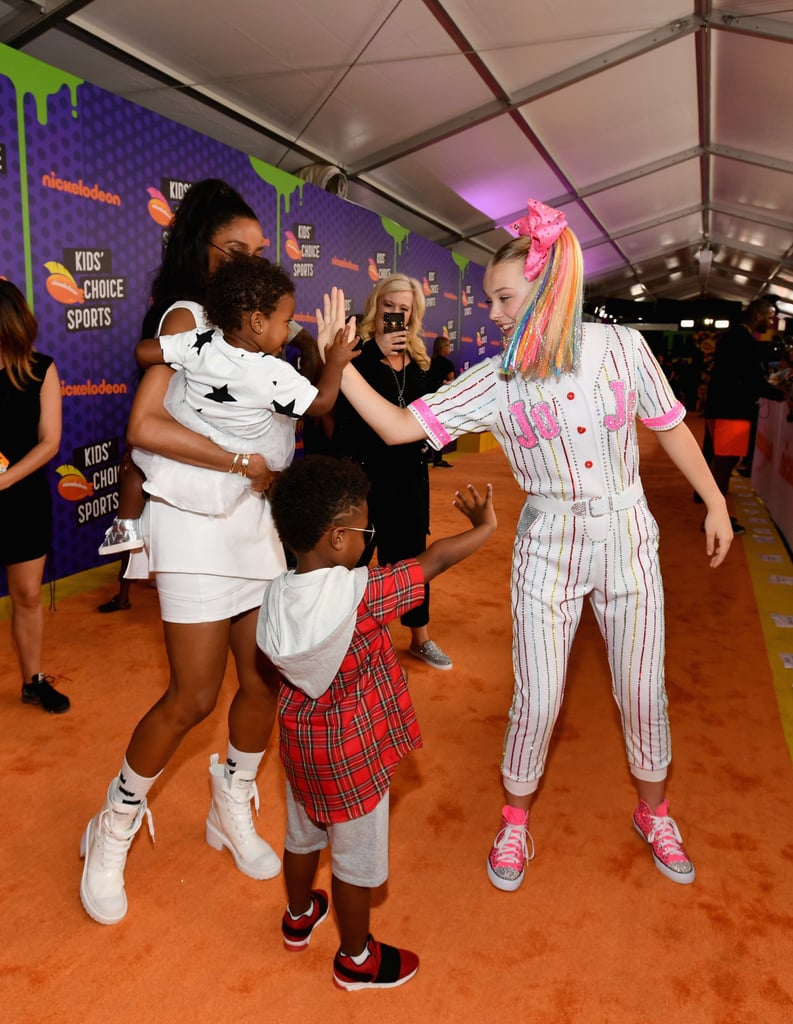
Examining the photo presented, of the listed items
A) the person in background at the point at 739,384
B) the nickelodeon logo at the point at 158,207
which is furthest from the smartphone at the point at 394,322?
the person in background at the point at 739,384

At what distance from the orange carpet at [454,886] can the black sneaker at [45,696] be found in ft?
0.13

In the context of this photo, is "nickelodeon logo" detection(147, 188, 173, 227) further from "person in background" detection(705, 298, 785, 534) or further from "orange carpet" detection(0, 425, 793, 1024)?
"person in background" detection(705, 298, 785, 534)

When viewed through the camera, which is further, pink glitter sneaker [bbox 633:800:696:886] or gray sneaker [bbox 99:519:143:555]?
pink glitter sneaker [bbox 633:800:696:886]

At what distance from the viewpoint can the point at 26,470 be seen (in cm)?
278

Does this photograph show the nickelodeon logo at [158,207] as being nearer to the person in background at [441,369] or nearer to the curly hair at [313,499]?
the curly hair at [313,499]

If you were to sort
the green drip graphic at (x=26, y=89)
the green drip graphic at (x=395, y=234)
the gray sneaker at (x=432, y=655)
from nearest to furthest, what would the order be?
the gray sneaker at (x=432, y=655)
the green drip graphic at (x=26, y=89)
the green drip graphic at (x=395, y=234)

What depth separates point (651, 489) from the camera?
26.4ft

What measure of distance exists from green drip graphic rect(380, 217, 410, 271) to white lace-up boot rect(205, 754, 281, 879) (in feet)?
27.6

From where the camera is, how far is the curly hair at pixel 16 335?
2.70m

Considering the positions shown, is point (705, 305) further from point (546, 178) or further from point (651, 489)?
point (651, 489)

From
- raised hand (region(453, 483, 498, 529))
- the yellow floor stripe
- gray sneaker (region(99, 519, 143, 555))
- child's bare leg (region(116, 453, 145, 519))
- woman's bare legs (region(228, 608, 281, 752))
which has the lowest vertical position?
the yellow floor stripe

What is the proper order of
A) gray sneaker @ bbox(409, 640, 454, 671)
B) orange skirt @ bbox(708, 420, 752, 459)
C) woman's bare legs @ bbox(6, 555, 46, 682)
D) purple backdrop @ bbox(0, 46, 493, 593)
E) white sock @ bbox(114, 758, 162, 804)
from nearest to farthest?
1. white sock @ bbox(114, 758, 162, 804)
2. woman's bare legs @ bbox(6, 555, 46, 682)
3. gray sneaker @ bbox(409, 640, 454, 671)
4. purple backdrop @ bbox(0, 46, 493, 593)
5. orange skirt @ bbox(708, 420, 752, 459)

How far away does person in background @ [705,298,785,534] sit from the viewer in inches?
220

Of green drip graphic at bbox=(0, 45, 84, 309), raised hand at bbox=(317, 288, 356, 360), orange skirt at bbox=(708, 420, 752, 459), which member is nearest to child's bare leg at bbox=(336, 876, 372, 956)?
raised hand at bbox=(317, 288, 356, 360)
